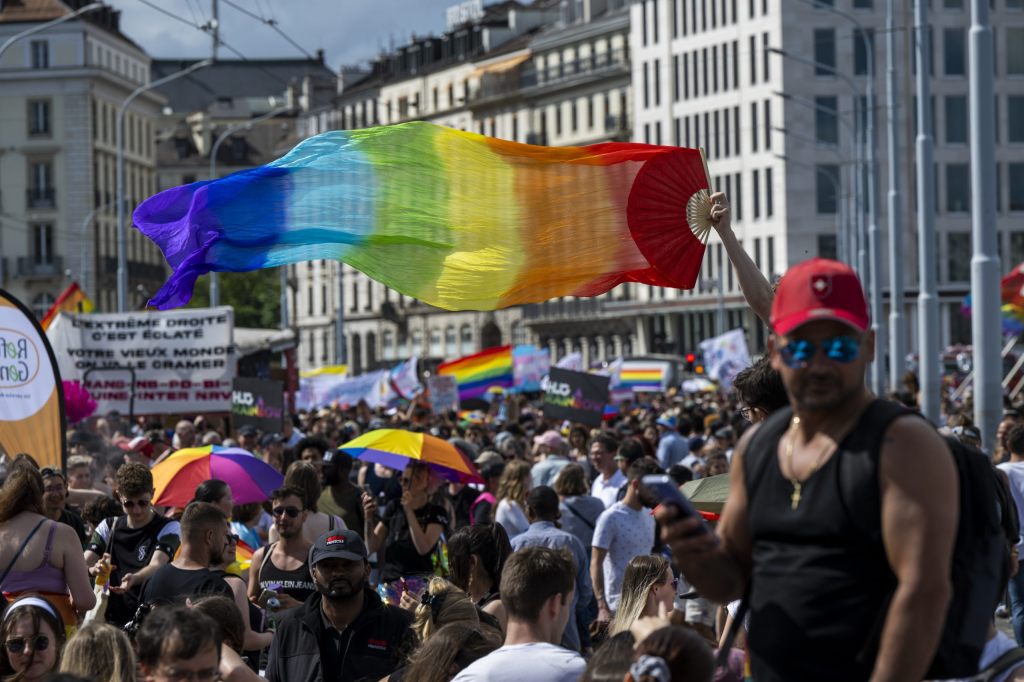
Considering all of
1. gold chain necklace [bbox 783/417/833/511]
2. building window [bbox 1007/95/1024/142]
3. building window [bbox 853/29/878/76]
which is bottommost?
gold chain necklace [bbox 783/417/833/511]

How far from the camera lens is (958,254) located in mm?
91188

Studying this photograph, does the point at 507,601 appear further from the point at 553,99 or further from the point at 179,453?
the point at 553,99

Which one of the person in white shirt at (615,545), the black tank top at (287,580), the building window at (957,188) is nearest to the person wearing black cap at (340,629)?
the black tank top at (287,580)

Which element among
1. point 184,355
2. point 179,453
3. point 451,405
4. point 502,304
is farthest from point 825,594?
point 451,405

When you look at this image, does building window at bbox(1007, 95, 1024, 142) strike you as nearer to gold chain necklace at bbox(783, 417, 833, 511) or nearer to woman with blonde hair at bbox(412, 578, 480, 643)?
woman with blonde hair at bbox(412, 578, 480, 643)

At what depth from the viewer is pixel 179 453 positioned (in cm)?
1263

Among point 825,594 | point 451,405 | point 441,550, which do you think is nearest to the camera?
point 825,594

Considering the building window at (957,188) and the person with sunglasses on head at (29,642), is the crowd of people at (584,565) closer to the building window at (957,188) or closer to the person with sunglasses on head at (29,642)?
the person with sunglasses on head at (29,642)

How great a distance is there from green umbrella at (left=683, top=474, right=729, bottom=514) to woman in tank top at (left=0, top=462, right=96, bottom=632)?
8.64ft

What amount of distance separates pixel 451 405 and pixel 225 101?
362 ft

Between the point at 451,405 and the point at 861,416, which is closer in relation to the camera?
the point at 861,416

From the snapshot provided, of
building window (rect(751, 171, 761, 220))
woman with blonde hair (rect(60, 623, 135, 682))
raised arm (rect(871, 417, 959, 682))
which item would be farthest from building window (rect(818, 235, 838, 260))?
raised arm (rect(871, 417, 959, 682))

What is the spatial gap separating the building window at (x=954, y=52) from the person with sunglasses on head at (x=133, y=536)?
8460 cm

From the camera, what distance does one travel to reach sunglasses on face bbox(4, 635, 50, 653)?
6875 millimetres
